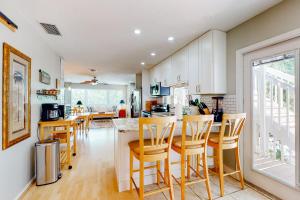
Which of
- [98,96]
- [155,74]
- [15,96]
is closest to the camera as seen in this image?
[15,96]

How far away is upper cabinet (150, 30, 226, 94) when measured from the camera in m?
2.61

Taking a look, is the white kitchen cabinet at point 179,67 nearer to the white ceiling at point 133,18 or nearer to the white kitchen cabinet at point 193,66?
the white kitchen cabinet at point 193,66

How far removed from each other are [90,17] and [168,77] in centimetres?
256

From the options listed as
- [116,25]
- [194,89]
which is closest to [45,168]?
[116,25]

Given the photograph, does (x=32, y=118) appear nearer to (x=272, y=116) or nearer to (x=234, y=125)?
(x=234, y=125)

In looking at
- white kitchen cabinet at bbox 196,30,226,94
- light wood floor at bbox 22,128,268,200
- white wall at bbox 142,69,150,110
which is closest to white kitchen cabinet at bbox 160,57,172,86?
white wall at bbox 142,69,150,110

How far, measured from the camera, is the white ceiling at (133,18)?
1.90m

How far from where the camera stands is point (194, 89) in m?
3.05

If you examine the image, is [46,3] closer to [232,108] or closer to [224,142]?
[224,142]

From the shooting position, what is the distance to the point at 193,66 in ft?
10.2

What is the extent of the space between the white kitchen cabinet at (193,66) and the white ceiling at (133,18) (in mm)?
181

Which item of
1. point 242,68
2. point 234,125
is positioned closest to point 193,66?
point 242,68

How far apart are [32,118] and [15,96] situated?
65cm

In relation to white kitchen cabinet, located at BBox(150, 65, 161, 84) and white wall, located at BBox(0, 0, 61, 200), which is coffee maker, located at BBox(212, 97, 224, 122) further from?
white wall, located at BBox(0, 0, 61, 200)
